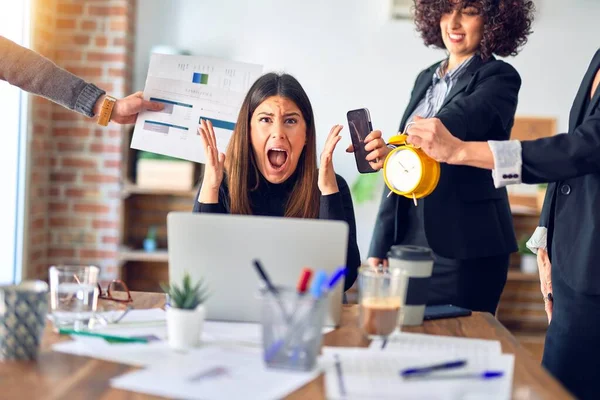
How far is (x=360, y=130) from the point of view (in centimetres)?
198

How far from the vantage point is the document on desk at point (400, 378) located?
1.04m

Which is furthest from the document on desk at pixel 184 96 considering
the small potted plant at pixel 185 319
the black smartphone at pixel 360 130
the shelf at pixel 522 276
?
the shelf at pixel 522 276

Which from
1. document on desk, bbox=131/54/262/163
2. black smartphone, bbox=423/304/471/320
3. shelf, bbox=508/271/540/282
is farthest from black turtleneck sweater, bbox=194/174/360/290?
shelf, bbox=508/271/540/282

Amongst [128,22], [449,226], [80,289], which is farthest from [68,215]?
[80,289]

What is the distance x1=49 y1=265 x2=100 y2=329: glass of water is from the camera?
1.33m

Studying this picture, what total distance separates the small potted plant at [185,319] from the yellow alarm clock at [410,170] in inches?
27.7

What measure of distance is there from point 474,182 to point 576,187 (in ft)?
1.30

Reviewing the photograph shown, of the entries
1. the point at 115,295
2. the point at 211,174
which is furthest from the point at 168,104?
the point at 115,295

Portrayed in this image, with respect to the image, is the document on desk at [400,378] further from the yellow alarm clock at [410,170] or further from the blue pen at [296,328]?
the yellow alarm clock at [410,170]

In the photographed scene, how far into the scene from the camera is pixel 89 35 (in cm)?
398

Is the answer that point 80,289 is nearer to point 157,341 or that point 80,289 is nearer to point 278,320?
point 157,341

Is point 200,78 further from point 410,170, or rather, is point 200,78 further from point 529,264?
point 529,264

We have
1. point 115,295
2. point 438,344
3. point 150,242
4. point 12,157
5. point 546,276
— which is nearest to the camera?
point 438,344

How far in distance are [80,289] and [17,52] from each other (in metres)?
1.01
